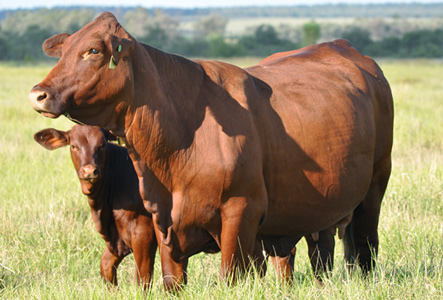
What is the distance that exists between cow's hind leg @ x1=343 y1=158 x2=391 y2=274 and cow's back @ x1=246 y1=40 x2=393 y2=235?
229 millimetres

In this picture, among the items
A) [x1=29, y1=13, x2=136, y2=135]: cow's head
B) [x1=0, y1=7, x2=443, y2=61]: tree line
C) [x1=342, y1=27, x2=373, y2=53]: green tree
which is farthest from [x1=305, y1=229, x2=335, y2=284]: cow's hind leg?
[x1=342, y1=27, x2=373, y2=53]: green tree

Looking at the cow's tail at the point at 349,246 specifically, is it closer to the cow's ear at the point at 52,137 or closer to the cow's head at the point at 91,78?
the cow's ear at the point at 52,137

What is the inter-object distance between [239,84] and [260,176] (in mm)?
610

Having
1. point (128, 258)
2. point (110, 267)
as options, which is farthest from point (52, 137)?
point (128, 258)

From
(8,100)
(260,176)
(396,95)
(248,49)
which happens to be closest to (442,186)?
(260,176)

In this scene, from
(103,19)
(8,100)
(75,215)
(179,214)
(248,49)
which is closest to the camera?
(103,19)

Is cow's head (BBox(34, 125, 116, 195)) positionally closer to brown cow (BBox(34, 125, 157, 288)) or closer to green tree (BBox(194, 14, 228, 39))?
brown cow (BBox(34, 125, 157, 288))

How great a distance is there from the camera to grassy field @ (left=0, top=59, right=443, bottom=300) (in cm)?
404

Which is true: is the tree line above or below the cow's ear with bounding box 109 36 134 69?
below

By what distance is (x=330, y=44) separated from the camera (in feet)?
18.4

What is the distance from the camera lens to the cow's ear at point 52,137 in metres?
5.63

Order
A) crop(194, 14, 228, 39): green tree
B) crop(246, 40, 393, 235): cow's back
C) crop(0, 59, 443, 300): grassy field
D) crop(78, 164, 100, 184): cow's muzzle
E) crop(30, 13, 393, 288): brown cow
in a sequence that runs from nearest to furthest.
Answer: crop(30, 13, 393, 288): brown cow < crop(0, 59, 443, 300): grassy field < crop(246, 40, 393, 235): cow's back < crop(78, 164, 100, 184): cow's muzzle < crop(194, 14, 228, 39): green tree

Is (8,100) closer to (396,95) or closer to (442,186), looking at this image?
(396,95)

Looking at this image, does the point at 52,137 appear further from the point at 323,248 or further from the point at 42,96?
the point at 323,248
